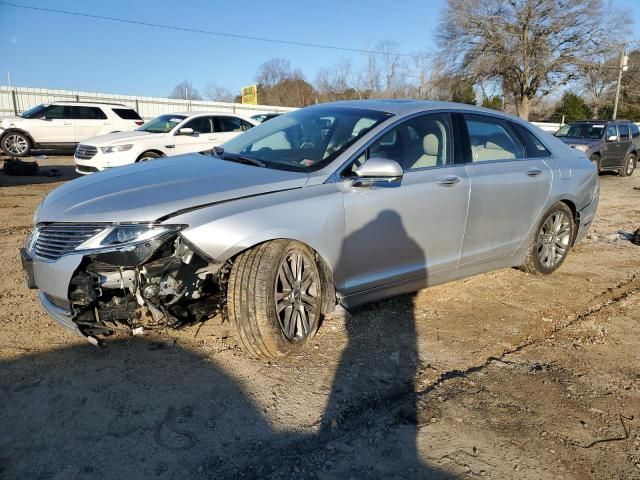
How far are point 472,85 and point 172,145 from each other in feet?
124

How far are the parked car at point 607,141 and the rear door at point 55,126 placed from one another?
50.2 feet

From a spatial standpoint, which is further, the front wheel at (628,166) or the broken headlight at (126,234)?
the front wheel at (628,166)

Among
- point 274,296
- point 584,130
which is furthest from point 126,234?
point 584,130

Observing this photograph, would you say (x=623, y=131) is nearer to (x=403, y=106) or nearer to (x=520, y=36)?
(x=403, y=106)

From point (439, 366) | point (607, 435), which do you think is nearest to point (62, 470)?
point (439, 366)

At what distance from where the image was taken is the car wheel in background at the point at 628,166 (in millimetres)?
15586

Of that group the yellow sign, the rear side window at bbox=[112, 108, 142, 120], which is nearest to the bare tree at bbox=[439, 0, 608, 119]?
the yellow sign

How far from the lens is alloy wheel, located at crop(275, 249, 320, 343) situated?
3.24m

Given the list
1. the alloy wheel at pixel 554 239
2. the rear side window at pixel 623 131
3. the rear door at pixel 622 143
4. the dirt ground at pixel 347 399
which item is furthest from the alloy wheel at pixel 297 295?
the rear side window at pixel 623 131

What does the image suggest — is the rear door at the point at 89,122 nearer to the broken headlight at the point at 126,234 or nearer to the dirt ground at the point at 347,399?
the dirt ground at the point at 347,399

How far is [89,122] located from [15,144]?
7.76 feet

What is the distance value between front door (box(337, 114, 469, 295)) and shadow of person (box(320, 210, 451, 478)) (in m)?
0.01

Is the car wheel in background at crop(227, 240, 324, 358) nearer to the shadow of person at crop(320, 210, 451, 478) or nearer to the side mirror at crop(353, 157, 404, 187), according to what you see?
the shadow of person at crop(320, 210, 451, 478)

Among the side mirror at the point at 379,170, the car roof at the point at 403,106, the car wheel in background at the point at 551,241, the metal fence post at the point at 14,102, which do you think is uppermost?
the metal fence post at the point at 14,102
